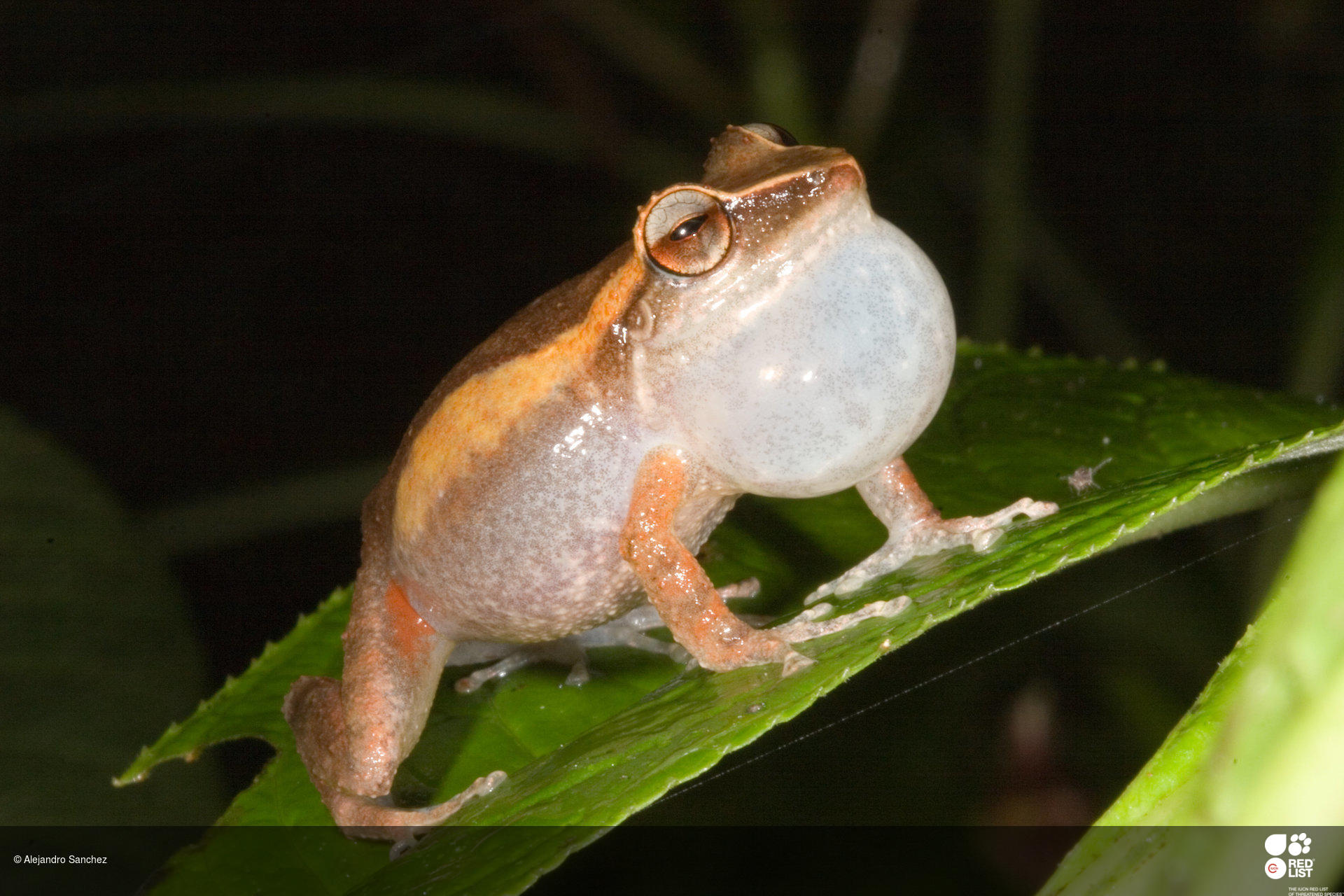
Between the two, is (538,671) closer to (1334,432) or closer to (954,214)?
(1334,432)

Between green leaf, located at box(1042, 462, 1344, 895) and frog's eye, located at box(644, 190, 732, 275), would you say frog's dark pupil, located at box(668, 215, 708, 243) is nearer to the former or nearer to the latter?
frog's eye, located at box(644, 190, 732, 275)

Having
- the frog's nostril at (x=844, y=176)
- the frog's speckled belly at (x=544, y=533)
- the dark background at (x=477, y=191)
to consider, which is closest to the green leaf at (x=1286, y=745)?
the frog's nostril at (x=844, y=176)

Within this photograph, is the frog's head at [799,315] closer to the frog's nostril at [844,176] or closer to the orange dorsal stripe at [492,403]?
the frog's nostril at [844,176]

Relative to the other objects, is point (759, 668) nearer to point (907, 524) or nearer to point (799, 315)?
point (907, 524)

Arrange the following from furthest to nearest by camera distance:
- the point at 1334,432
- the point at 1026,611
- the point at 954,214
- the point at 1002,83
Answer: the point at 954,214 → the point at 1002,83 → the point at 1026,611 → the point at 1334,432

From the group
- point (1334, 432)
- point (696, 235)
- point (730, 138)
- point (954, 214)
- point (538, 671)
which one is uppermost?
point (954, 214)

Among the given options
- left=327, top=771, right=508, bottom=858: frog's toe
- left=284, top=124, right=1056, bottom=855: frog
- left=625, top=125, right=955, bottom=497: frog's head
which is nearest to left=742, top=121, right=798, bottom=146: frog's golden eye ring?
left=284, top=124, right=1056, bottom=855: frog

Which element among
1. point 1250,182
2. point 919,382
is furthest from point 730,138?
point 1250,182
